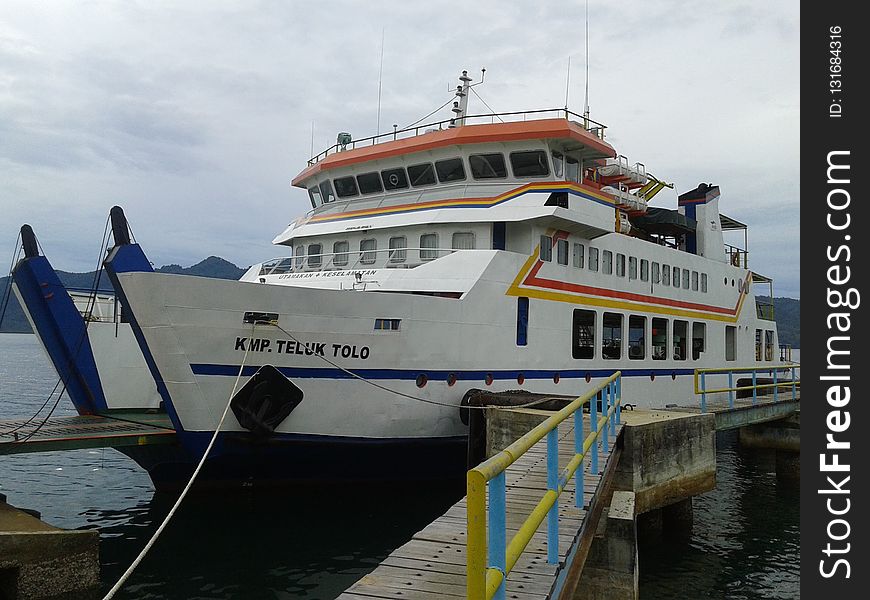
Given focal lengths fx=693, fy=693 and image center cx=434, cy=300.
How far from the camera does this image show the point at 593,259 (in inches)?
634

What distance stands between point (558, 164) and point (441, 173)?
2606mm

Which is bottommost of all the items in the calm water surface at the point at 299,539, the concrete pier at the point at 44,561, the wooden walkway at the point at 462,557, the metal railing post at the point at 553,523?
the calm water surface at the point at 299,539

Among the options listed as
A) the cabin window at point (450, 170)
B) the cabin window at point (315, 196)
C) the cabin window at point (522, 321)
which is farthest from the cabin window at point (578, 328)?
the cabin window at point (315, 196)

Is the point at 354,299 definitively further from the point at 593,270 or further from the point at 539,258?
the point at 593,270

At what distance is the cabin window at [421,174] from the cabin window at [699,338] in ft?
33.5

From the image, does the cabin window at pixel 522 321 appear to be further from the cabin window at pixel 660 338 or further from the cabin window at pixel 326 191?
the cabin window at pixel 660 338

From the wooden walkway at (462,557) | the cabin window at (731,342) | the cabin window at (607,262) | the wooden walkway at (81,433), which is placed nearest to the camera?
the wooden walkway at (462,557)

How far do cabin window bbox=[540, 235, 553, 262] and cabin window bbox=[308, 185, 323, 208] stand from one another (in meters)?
6.52

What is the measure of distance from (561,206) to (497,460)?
38.7 feet

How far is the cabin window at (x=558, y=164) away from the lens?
49.9ft

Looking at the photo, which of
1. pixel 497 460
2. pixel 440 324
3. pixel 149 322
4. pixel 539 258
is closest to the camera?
pixel 497 460

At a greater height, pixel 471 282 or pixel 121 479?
pixel 471 282
